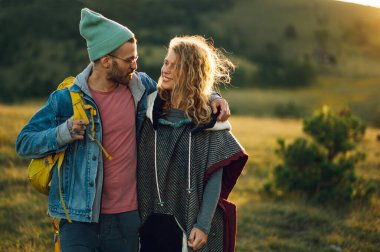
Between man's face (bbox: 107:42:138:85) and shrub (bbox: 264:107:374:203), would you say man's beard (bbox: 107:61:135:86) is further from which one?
shrub (bbox: 264:107:374:203)

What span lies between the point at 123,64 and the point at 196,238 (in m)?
1.22

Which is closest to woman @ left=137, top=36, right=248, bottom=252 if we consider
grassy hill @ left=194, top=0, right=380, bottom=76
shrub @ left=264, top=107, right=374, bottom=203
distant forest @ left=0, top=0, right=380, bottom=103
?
shrub @ left=264, top=107, right=374, bottom=203

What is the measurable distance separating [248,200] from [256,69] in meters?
48.0

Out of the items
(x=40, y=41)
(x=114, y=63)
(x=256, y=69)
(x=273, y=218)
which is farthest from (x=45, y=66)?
(x=114, y=63)

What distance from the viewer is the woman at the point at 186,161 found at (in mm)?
4066

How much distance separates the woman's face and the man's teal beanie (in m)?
0.29

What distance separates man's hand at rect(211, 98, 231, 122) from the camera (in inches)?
162

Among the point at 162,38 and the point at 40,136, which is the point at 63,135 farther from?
the point at 162,38

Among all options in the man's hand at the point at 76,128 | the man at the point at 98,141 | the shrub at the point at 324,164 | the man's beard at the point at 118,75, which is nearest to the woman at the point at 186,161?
the man at the point at 98,141

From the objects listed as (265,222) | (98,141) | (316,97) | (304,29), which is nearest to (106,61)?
(98,141)

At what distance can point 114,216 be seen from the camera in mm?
4086

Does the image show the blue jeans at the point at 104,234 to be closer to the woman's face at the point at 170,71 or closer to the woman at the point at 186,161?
the woman at the point at 186,161

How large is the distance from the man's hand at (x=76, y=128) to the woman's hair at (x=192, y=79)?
0.62 metres

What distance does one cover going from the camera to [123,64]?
410 cm
